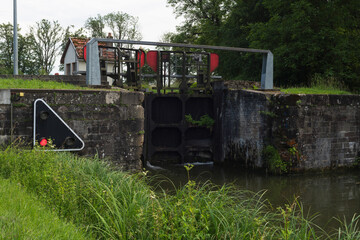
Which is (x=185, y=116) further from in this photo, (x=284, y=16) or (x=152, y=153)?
(x=284, y=16)

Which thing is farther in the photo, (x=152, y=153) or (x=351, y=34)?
(x=351, y=34)

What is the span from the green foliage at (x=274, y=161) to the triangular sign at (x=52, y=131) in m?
5.21

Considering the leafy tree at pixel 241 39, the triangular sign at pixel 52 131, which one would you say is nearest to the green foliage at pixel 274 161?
the triangular sign at pixel 52 131

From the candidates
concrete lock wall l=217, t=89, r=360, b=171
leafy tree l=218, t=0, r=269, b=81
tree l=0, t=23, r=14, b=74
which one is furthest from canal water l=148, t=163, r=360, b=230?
tree l=0, t=23, r=14, b=74

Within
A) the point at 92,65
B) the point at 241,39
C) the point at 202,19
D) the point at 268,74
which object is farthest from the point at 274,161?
the point at 202,19

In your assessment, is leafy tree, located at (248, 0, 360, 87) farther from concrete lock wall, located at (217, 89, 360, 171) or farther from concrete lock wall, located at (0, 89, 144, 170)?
concrete lock wall, located at (0, 89, 144, 170)

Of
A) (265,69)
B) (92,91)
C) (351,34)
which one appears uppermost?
(351,34)

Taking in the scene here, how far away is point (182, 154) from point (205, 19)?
610 inches

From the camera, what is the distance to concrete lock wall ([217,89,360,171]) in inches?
405

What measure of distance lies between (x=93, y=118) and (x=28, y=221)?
4.17m

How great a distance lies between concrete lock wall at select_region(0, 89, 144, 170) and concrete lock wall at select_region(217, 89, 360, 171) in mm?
4186

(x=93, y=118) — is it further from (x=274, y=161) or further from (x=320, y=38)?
(x=320, y=38)

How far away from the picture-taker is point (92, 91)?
7.19 metres

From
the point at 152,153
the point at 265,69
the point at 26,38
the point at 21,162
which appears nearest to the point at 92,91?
the point at 21,162
